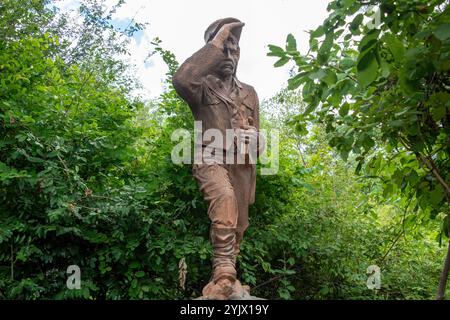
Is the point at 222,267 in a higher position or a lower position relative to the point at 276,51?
lower

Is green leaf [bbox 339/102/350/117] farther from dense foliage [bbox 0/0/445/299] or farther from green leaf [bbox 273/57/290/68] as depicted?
green leaf [bbox 273/57/290/68]

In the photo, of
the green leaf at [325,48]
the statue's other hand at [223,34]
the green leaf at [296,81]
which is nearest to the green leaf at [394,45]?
the green leaf at [325,48]

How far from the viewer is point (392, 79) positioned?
386 cm

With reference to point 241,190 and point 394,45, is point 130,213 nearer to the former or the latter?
point 241,190

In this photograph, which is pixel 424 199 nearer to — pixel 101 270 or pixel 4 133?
pixel 101 270

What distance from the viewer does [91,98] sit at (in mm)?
6465

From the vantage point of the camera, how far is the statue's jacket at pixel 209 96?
14.1 feet

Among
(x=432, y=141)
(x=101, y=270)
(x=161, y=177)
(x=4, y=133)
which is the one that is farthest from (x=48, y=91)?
(x=432, y=141)

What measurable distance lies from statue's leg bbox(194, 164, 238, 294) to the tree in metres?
0.88

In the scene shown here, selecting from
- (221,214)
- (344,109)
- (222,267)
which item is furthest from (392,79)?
(222,267)

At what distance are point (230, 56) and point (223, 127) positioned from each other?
0.63 m

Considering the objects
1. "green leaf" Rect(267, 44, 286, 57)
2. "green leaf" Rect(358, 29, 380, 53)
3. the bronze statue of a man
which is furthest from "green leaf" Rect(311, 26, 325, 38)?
the bronze statue of a man

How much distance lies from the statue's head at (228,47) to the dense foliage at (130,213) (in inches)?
27.3
